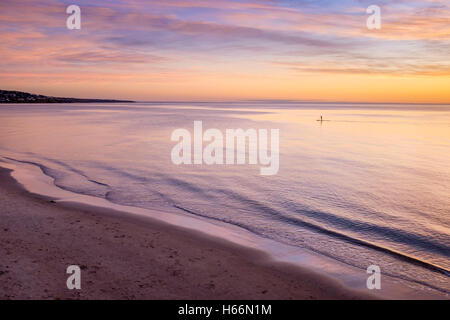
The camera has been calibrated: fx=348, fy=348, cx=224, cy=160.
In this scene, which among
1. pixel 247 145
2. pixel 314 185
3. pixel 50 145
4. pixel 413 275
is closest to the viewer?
pixel 413 275

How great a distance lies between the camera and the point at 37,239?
8.17 metres

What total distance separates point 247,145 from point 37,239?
81.9ft

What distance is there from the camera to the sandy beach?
20.5 ft

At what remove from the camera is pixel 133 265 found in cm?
718

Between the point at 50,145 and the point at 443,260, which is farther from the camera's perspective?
the point at 50,145

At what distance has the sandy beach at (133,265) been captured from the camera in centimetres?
624

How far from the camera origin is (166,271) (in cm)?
702

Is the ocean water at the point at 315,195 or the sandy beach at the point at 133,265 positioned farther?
the ocean water at the point at 315,195

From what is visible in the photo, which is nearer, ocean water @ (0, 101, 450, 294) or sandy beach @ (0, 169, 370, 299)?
sandy beach @ (0, 169, 370, 299)

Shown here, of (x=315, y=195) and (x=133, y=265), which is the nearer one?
(x=133, y=265)

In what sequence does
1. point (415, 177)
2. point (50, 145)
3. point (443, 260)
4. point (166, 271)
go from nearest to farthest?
point (166, 271) < point (443, 260) < point (415, 177) < point (50, 145)

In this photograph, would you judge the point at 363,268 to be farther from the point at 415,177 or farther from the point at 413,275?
the point at 415,177
